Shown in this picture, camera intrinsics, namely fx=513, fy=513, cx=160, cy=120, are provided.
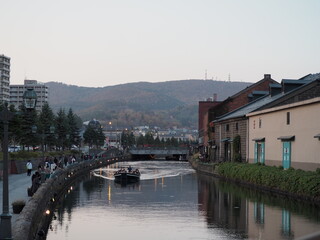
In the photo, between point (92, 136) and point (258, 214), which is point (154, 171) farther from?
point (92, 136)

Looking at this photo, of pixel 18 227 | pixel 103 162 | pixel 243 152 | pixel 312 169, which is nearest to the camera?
pixel 18 227

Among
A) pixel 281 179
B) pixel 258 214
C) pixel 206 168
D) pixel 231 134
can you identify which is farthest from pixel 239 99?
pixel 258 214

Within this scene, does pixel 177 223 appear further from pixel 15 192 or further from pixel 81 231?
pixel 15 192

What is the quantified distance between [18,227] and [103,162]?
101724 millimetres

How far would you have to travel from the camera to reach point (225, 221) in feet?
105

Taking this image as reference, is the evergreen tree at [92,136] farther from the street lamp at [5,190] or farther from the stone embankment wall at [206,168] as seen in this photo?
the street lamp at [5,190]

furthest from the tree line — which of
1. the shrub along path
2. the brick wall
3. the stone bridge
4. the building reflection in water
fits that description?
the stone bridge

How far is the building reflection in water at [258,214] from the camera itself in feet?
91.8

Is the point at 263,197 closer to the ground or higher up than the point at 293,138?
closer to the ground

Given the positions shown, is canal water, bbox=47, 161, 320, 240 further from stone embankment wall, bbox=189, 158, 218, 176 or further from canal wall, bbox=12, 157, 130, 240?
stone embankment wall, bbox=189, 158, 218, 176

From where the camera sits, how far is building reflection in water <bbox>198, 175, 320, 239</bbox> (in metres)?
28.0

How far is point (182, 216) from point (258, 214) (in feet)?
16.9

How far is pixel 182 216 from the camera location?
3431cm

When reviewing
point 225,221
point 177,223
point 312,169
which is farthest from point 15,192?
point 312,169
